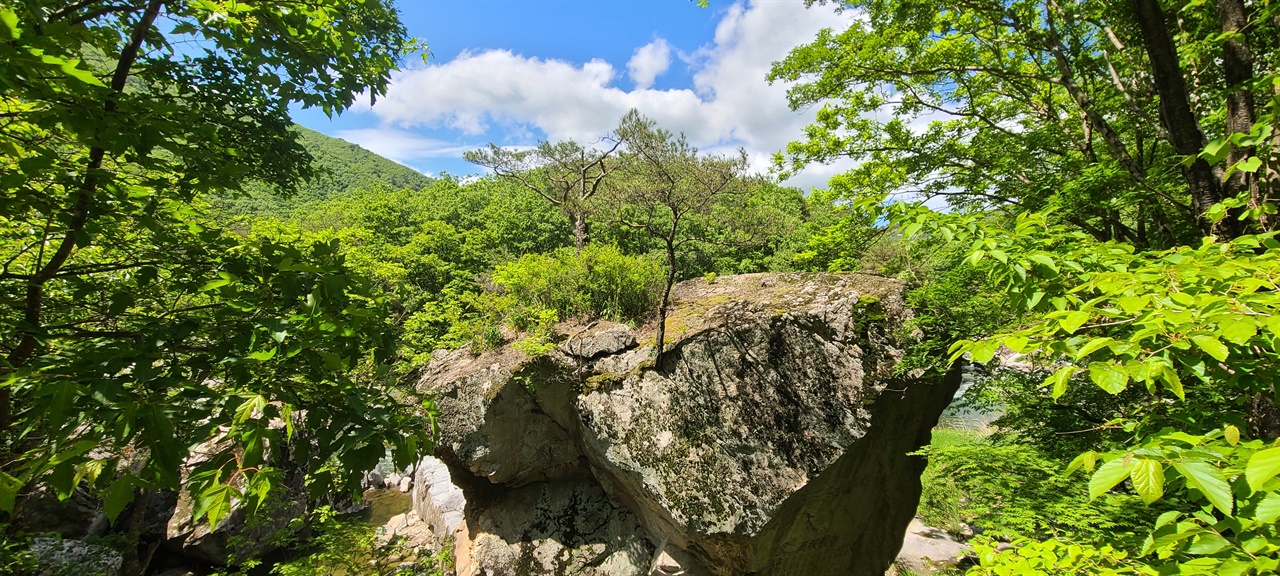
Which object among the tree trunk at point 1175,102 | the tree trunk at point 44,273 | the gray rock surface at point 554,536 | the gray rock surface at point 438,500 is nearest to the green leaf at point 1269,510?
the tree trunk at point 1175,102

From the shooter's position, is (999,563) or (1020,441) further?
(1020,441)

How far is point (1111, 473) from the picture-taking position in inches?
50.7

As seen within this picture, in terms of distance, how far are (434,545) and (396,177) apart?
230 feet

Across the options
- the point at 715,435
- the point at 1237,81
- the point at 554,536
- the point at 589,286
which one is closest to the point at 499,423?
the point at 554,536

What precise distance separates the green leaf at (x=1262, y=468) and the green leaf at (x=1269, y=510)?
0.38 feet

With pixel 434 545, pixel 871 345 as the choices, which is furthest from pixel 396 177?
pixel 871 345

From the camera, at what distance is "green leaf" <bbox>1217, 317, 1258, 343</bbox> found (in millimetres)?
1170

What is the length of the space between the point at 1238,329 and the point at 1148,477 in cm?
45

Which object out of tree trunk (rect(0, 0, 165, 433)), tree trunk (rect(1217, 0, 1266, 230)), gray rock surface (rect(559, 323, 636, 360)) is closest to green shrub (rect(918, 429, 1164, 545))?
tree trunk (rect(1217, 0, 1266, 230))

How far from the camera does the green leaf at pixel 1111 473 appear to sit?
4.00 feet

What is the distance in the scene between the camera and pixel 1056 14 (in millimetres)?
4469

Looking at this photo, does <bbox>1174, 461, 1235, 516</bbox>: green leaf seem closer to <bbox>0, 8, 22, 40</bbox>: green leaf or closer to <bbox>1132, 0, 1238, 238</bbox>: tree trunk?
<bbox>1132, 0, 1238, 238</bbox>: tree trunk

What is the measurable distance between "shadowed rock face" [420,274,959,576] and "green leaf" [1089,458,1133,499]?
15.0ft

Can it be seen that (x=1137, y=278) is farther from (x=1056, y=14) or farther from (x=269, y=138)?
(x=269, y=138)
